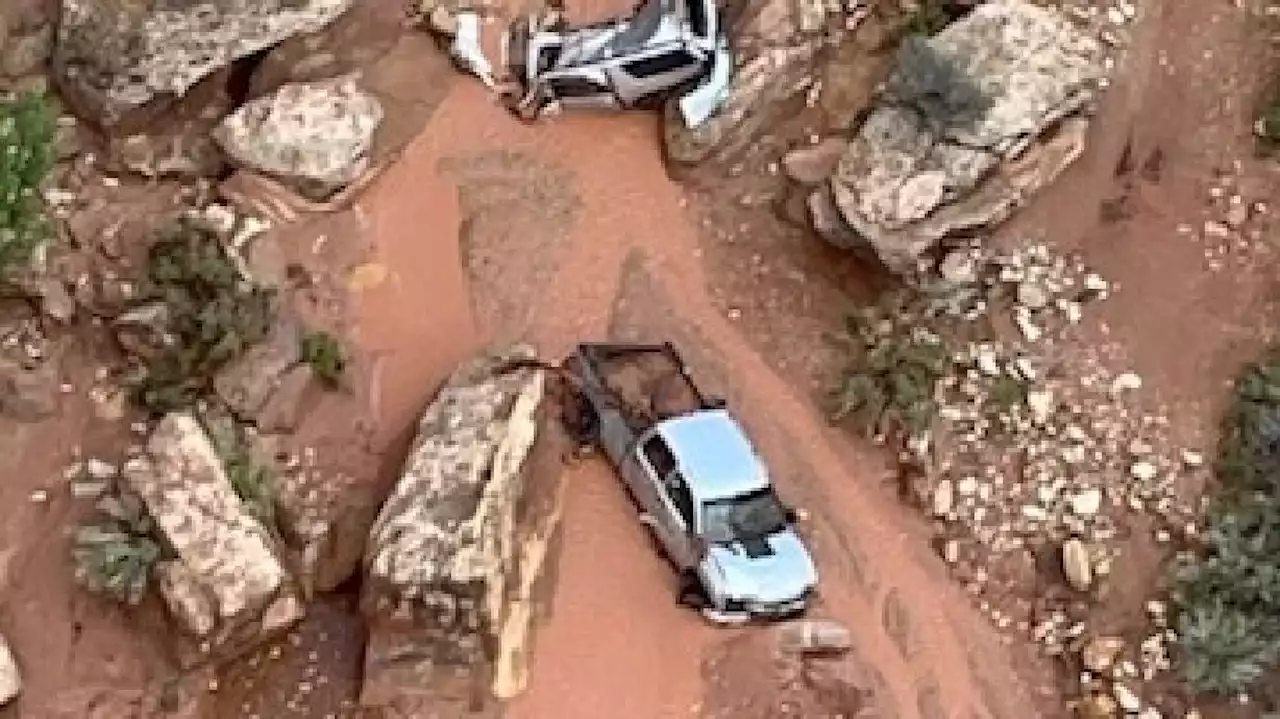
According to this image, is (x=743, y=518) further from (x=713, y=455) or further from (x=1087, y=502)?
(x=1087, y=502)

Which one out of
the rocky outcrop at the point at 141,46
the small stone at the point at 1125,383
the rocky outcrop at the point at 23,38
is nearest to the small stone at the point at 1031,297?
the small stone at the point at 1125,383

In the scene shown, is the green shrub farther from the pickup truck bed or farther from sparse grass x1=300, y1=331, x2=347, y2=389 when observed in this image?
the pickup truck bed

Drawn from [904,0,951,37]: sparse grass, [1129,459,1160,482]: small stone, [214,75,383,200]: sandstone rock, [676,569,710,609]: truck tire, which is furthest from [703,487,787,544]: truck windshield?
[214,75,383,200]: sandstone rock

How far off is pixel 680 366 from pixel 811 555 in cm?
236

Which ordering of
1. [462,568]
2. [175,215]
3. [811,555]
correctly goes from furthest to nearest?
1. [175,215]
2. [811,555]
3. [462,568]

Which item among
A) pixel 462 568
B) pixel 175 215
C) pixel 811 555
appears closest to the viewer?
pixel 462 568

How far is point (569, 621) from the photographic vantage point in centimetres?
1916

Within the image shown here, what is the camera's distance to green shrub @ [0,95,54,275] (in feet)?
65.3

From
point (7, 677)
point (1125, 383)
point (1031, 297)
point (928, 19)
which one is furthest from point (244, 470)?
point (1125, 383)

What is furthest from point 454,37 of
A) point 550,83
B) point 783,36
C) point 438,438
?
point 438,438

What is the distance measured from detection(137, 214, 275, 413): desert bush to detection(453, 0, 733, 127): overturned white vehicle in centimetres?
383

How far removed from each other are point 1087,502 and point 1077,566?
719 millimetres

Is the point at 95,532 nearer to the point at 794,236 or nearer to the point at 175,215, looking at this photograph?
the point at 175,215

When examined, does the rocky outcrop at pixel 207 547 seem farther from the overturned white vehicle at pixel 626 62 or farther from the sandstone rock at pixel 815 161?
the sandstone rock at pixel 815 161
